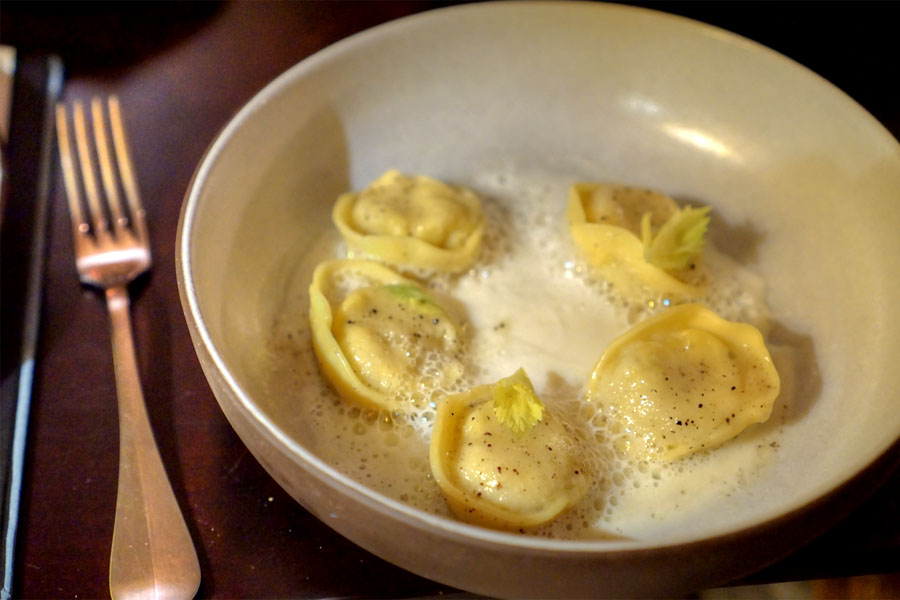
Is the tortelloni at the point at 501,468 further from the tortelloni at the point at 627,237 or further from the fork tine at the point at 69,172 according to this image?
the fork tine at the point at 69,172

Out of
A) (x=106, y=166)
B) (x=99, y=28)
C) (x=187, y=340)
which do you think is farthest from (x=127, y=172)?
(x=99, y=28)

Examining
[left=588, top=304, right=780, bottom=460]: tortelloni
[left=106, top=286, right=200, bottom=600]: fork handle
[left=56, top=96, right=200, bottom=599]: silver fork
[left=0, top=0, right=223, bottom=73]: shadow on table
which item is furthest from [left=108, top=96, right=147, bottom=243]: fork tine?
[left=588, top=304, right=780, bottom=460]: tortelloni

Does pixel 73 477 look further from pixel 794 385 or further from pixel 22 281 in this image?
pixel 794 385

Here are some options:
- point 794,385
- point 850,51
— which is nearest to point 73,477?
point 794,385

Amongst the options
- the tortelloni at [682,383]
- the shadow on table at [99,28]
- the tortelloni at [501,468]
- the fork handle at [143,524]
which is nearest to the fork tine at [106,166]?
the shadow on table at [99,28]

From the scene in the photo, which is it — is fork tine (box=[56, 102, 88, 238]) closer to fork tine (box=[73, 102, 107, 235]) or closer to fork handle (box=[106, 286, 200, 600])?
fork tine (box=[73, 102, 107, 235])
